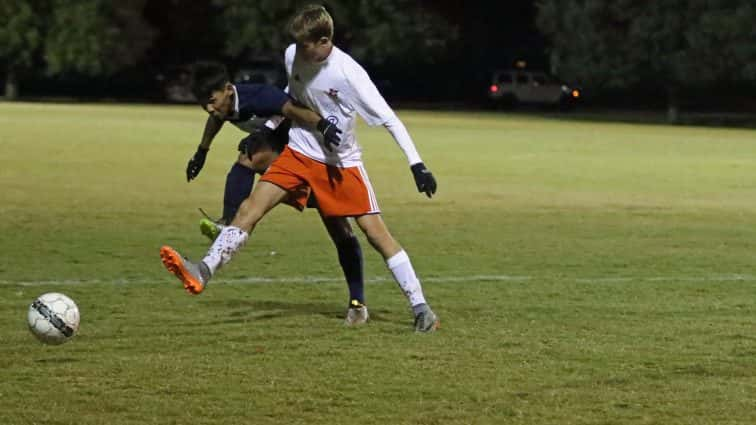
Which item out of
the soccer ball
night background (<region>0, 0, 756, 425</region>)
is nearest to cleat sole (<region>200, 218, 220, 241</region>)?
night background (<region>0, 0, 756, 425</region>)

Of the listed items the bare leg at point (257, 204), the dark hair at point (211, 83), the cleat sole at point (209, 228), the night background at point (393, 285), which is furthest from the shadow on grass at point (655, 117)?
the bare leg at point (257, 204)

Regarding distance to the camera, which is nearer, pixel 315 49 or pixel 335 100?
pixel 315 49

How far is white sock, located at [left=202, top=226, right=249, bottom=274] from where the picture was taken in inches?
383

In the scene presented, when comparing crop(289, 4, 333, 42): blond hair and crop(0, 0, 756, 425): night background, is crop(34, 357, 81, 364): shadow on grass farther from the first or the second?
crop(289, 4, 333, 42): blond hair

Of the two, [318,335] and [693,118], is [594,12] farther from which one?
[318,335]

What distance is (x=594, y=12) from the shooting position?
60531 millimetres

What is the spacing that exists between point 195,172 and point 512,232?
234 inches

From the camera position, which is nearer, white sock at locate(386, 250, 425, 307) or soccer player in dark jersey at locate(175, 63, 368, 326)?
soccer player in dark jersey at locate(175, 63, 368, 326)

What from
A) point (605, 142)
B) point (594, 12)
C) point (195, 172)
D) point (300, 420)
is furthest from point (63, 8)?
point (300, 420)

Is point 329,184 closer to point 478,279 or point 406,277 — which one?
point 406,277

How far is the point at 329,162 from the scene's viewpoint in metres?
10.1

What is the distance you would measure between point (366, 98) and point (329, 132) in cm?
34

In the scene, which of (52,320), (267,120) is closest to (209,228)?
(267,120)

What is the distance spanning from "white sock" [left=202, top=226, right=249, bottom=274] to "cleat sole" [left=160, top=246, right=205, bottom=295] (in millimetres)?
226
